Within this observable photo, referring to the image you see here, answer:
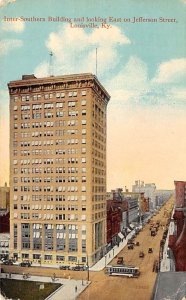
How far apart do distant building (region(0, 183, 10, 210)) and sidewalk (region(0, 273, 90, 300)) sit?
3.16 meters

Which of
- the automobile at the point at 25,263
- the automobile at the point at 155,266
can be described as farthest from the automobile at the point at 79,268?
the automobile at the point at 155,266

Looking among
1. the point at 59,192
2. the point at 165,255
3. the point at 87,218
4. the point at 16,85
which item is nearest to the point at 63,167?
the point at 59,192

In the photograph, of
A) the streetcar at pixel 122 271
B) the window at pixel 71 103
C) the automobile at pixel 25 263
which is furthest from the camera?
the window at pixel 71 103

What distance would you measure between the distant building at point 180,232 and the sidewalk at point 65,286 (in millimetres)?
4123

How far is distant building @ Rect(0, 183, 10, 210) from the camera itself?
1789cm

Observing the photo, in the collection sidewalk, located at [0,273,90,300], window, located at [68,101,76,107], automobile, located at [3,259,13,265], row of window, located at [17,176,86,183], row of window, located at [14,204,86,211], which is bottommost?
sidewalk, located at [0,273,90,300]

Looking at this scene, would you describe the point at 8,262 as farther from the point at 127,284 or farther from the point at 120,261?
the point at 120,261

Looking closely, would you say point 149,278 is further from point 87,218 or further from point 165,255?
point 87,218

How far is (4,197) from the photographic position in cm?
1856

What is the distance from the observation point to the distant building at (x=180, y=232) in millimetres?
17244

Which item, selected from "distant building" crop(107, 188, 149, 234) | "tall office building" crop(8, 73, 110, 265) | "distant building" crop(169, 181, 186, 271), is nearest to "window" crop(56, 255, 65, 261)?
"tall office building" crop(8, 73, 110, 265)

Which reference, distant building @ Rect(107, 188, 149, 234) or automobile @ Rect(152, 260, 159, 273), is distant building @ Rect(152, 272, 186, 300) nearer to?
automobile @ Rect(152, 260, 159, 273)

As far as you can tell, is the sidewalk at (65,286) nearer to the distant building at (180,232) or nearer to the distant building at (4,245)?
the distant building at (4,245)

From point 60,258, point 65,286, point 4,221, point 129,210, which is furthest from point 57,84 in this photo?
point 129,210
